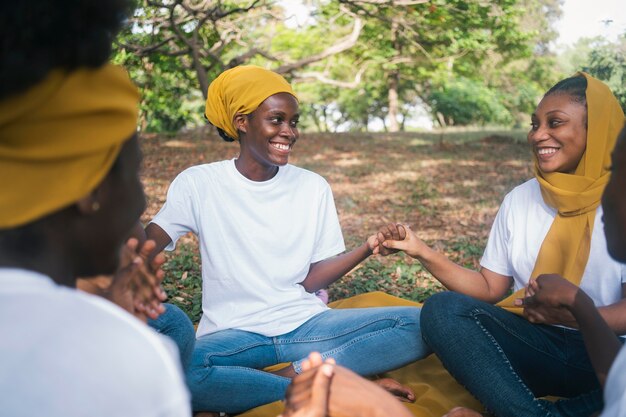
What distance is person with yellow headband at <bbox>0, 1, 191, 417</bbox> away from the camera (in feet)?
3.59

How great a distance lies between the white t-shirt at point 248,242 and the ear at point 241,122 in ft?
0.73

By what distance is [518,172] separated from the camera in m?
10.3

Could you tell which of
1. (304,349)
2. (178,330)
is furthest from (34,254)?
(304,349)

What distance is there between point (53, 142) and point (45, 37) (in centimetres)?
20

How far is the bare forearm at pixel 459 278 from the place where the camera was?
3.25 meters

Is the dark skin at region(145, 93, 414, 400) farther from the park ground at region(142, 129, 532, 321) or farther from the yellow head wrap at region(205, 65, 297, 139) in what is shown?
the park ground at region(142, 129, 532, 321)

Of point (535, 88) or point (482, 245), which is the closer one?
point (482, 245)

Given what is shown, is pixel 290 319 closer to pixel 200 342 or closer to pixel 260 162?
pixel 200 342

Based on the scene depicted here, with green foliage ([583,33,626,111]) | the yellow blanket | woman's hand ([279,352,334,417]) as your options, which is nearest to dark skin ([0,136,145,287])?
woman's hand ([279,352,334,417])

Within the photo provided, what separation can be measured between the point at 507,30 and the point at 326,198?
41.5 feet

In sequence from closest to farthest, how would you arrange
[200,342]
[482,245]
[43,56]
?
1. [43,56]
2. [200,342]
3. [482,245]

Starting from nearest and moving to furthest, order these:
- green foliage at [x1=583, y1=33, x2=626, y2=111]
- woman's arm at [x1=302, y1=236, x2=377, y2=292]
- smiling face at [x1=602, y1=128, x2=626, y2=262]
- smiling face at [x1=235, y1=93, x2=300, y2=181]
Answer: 1. smiling face at [x1=602, y1=128, x2=626, y2=262]
2. woman's arm at [x1=302, y1=236, x2=377, y2=292]
3. smiling face at [x1=235, y1=93, x2=300, y2=181]
4. green foliage at [x1=583, y1=33, x2=626, y2=111]

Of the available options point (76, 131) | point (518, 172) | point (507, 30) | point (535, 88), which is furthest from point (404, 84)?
point (76, 131)

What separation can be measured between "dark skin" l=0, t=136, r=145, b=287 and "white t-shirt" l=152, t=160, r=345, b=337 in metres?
1.74
